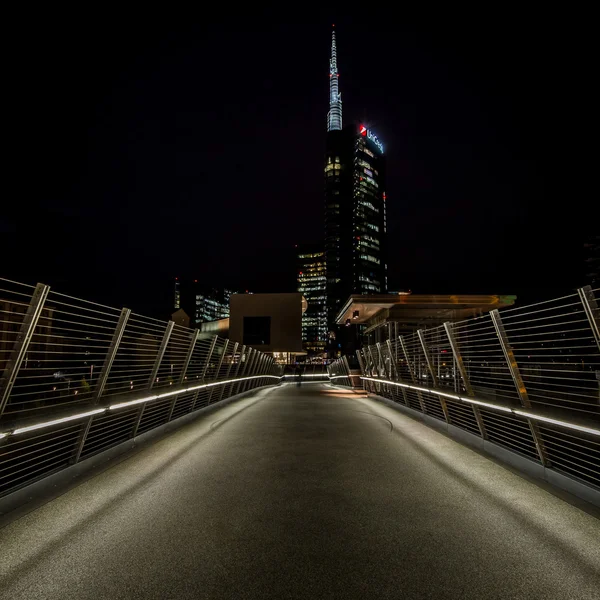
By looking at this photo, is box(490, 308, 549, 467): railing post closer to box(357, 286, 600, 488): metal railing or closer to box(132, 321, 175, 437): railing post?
box(357, 286, 600, 488): metal railing

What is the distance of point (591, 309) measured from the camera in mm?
4125

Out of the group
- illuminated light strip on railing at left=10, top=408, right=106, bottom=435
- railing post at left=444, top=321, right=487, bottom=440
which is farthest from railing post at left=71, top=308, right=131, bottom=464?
railing post at left=444, top=321, right=487, bottom=440

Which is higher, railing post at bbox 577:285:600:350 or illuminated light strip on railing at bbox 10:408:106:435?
railing post at bbox 577:285:600:350

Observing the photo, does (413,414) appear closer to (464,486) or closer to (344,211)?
(464,486)

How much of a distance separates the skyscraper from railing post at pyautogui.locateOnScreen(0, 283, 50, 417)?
157 meters

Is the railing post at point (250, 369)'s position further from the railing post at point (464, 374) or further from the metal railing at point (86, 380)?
the railing post at point (464, 374)

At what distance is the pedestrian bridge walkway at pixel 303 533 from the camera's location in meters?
2.72

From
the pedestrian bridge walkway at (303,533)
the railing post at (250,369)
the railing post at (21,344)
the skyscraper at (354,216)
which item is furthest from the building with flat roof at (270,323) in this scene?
the skyscraper at (354,216)

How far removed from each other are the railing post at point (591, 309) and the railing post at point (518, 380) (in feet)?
4.04

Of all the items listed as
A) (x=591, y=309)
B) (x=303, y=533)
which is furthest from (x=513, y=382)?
(x=303, y=533)

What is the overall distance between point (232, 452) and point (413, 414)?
5642 millimetres

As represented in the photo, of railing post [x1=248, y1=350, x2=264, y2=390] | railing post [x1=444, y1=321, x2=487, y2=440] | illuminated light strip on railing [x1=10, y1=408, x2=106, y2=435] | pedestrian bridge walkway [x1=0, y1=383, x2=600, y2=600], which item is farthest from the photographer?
railing post [x1=248, y1=350, x2=264, y2=390]

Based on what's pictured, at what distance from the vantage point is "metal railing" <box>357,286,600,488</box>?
4367 millimetres

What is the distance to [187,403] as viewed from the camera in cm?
1094
